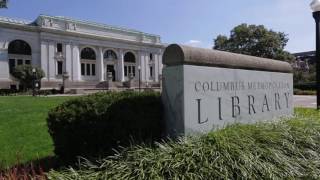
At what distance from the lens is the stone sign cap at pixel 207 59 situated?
4706 mm

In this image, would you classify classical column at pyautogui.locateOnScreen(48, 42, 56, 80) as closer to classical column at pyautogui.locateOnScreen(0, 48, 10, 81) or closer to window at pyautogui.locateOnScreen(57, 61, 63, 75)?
window at pyautogui.locateOnScreen(57, 61, 63, 75)

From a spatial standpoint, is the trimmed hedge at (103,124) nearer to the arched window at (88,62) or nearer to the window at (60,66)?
the window at (60,66)

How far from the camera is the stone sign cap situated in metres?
4.71

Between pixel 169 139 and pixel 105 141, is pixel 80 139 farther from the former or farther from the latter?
pixel 169 139

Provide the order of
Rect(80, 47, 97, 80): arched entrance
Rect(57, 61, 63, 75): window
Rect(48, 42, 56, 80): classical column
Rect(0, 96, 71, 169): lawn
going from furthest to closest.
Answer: Rect(80, 47, 97, 80): arched entrance
Rect(57, 61, 63, 75): window
Rect(48, 42, 56, 80): classical column
Rect(0, 96, 71, 169): lawn

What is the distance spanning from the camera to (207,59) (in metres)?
5.21

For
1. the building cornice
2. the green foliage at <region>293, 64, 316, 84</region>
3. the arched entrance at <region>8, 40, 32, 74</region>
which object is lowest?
the green foliage at <region>293, 64, 316, 84</region>

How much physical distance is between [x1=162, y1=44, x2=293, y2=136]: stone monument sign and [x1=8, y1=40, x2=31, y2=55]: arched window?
57376 millimetres

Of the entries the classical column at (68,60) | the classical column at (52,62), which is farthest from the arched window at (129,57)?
the classical column at (52,62)

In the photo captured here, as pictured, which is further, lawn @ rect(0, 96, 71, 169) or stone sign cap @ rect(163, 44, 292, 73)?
lawn @ rect(0, 96, 71, 169)

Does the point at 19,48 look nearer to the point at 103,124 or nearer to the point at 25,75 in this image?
the point at 25,75

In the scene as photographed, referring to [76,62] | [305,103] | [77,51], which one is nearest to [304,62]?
A: [77,51]

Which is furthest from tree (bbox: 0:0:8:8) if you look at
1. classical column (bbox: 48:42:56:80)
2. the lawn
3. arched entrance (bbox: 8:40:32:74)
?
classical column (bbox: 48:42:56:80)

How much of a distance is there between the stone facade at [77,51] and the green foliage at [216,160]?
57.2 meters
